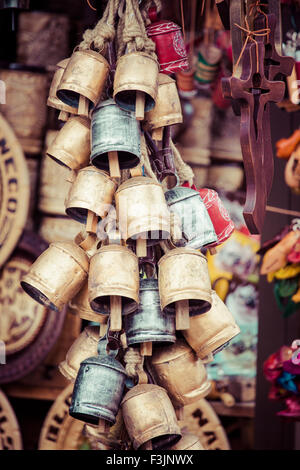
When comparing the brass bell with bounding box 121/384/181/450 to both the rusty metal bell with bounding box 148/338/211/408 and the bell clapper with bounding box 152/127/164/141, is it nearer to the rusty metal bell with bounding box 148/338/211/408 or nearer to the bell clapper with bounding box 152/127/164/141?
the rusty metal bell with bounding box 148/338/211/408

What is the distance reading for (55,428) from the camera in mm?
2955

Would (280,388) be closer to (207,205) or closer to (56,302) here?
(207,205)

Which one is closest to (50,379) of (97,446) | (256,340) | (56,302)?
(97,446)

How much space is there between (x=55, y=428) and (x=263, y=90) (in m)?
1.90

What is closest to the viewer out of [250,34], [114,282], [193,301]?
[114,282]

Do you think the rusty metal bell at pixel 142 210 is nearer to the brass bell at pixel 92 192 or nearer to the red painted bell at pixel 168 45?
the brass bell at pixel 92 192

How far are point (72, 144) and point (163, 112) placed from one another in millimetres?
273

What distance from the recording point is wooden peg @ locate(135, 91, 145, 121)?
172 cm

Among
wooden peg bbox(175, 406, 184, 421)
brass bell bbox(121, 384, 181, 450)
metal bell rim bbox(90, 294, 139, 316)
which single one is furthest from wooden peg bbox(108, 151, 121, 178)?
wooden peg bbox(175, 406, 184, 421)

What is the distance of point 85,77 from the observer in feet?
5.66

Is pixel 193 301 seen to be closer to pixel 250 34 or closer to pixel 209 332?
pixel 209 332

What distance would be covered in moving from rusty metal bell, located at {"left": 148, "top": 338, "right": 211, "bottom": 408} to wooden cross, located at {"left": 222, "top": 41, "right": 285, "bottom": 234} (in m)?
0.38

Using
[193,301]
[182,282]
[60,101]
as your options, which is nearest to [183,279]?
[182,282]

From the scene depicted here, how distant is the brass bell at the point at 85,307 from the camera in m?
1.78
